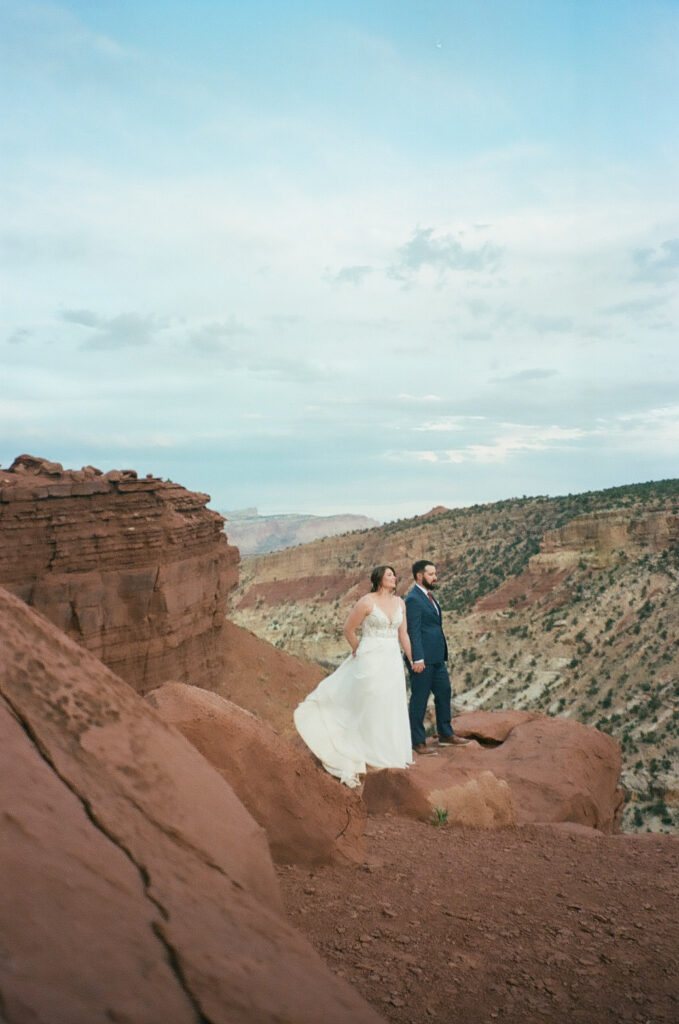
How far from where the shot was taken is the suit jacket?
29.8ft

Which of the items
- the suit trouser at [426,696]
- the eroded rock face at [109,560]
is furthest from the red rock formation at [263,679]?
the suit trouser at [426,696]

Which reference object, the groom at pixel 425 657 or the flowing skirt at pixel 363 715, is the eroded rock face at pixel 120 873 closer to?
the flowing skirt at pixel 363 715

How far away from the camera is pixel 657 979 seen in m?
3.58

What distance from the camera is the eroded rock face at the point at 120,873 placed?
1769mm

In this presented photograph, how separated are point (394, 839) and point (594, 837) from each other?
2048mm

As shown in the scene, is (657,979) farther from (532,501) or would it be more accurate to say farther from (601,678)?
(532,501)

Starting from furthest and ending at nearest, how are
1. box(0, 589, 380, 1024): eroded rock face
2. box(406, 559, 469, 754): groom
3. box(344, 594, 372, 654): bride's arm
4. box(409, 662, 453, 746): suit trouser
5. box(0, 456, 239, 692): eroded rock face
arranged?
box(0, 456, 239, 692): eroded rock face, box(409, 662, 453, 746): suit trouser, box(406, 559, 469, 754): groom, box(344, 594, 372, 654): bride's arm, box(0, 589, 380, 1024): eroded rock face

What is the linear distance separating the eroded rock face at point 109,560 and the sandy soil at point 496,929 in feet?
41.0

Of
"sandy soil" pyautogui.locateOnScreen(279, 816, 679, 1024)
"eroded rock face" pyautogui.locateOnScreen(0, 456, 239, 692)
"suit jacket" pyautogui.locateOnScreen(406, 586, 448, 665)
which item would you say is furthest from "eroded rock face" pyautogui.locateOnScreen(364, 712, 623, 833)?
"eroded rock face" pyautogui.locateOnScreen(0, 456, 239, 692)

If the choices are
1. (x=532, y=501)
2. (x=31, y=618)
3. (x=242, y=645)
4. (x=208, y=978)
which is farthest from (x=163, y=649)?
(x=532, y=501)

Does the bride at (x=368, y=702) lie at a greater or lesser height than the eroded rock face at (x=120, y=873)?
lesser

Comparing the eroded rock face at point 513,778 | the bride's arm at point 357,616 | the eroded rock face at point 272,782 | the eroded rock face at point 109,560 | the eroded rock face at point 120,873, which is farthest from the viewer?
the eroded rock face at point 109,560

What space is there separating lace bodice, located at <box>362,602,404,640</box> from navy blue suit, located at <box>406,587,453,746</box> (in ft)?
2.50

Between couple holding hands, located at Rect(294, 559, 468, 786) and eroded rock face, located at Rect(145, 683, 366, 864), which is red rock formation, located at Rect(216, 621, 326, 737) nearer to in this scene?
couple holding hands, located at Rect(294, 559, 468, 786)
